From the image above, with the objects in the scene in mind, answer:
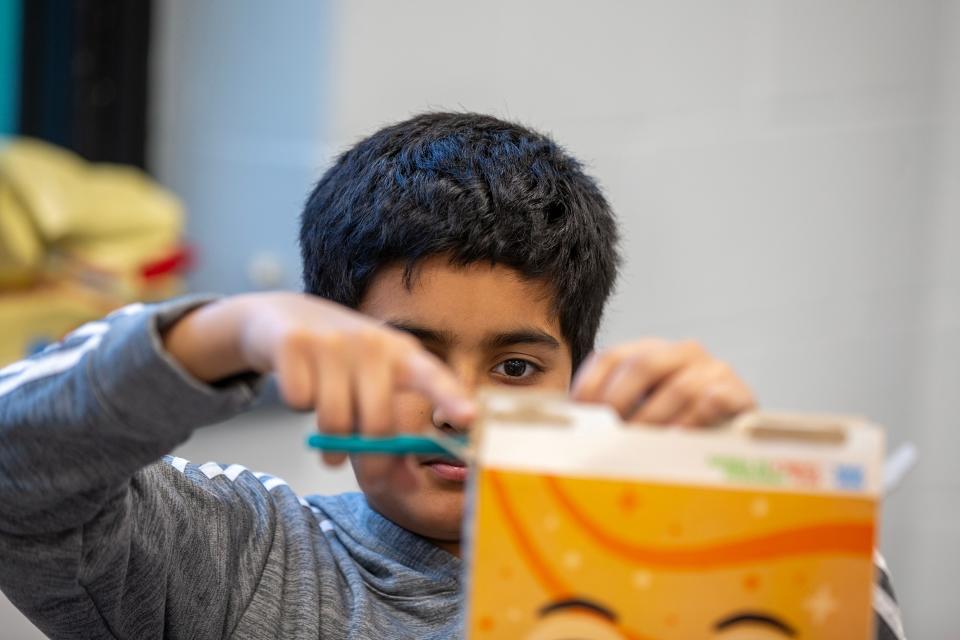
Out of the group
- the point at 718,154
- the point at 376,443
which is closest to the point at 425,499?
the point at 376,443

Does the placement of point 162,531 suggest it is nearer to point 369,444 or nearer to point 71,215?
point 369,444

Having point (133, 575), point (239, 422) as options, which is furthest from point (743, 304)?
point (133, 575)

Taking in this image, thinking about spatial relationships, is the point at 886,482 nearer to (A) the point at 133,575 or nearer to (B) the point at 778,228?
(A) the point at 133,575

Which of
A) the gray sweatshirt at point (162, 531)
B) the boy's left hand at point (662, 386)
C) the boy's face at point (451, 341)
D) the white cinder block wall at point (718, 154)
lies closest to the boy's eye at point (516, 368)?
the boy's face at point (451, 341)

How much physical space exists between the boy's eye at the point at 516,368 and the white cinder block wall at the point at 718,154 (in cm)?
62

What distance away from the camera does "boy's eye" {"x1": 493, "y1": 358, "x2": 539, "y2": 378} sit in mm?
915

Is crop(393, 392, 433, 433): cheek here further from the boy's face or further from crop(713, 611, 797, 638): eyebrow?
crop(713, 611, 797, 638): eyebrow

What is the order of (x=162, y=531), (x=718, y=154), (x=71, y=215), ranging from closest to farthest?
(x=162, y=531)
(x=71, y=215)
(x=718, y=154)

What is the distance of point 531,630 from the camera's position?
0.54m

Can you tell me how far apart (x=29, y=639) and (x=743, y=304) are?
1.27 m

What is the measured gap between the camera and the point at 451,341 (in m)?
0.89

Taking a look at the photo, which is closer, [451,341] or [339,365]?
[339,365]

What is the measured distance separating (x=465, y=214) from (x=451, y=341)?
0.10 m

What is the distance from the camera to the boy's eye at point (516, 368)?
0.91 meters
